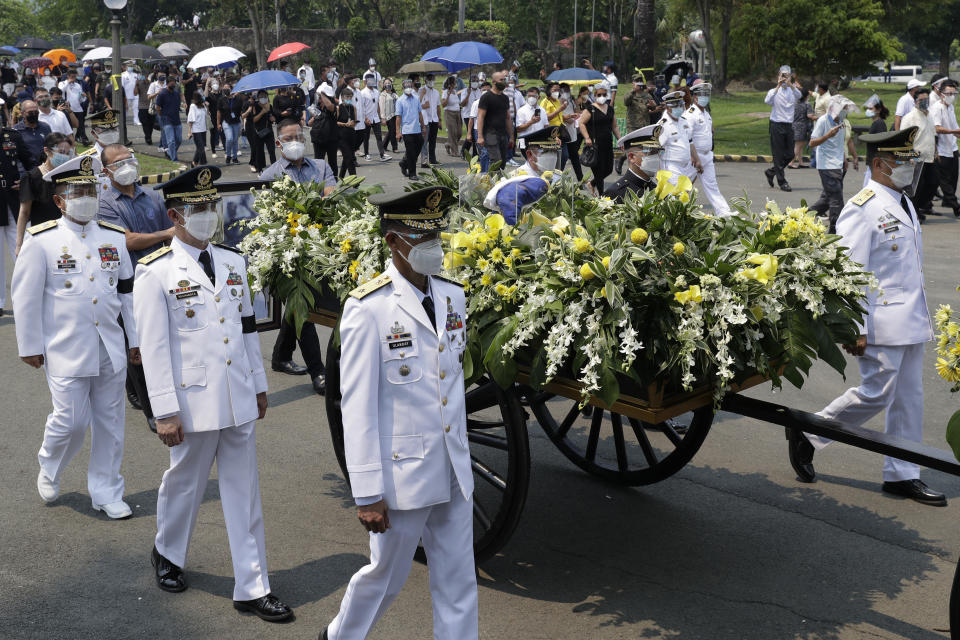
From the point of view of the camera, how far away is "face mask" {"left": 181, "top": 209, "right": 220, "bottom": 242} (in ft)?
15.2

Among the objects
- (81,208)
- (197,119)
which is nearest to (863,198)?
(81,208)

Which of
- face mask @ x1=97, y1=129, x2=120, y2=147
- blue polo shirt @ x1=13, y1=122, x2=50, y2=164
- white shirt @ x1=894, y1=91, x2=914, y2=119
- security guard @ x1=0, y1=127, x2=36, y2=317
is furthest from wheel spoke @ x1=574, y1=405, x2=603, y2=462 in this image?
white shirt @ x1=894, y1=91, x2=914, y2=119

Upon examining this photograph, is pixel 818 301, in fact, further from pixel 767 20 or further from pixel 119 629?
pixel 767 20

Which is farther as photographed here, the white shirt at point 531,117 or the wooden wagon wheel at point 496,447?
the white shirt at point 531,117

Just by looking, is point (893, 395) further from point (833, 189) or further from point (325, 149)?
point (325, 149)

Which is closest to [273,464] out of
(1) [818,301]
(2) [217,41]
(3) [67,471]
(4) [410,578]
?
(3) [67,471]

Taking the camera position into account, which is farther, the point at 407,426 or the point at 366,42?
the point at 366,42

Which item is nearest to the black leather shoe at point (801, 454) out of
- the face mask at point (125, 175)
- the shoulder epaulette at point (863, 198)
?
the shoulder epaulette at point (863, 198)

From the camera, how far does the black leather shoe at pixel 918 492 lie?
18.5 ft

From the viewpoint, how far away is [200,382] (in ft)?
15.0

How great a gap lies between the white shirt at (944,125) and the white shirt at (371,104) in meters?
11.8

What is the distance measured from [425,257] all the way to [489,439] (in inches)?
67.2

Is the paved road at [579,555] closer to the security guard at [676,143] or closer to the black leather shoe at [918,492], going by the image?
the black leather shoe at [918,492]

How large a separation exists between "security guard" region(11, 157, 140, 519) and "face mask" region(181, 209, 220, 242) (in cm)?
137
